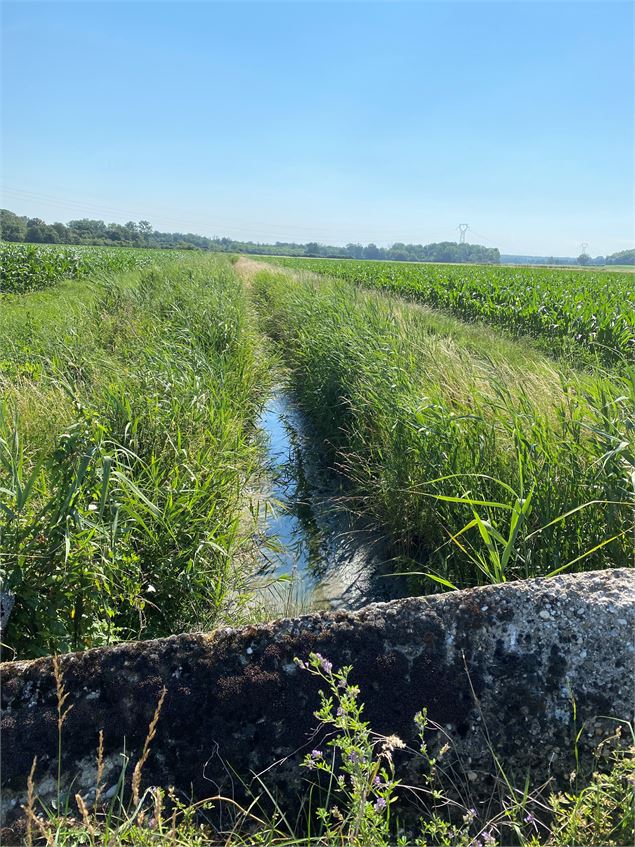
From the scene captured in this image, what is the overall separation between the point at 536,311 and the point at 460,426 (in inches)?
335

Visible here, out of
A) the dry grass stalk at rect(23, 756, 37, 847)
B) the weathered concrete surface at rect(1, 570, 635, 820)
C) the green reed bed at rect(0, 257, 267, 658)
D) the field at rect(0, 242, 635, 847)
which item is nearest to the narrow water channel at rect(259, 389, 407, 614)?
the field at rect(0, 242, 635, 847)

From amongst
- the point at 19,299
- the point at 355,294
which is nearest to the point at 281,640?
the point at 355,294

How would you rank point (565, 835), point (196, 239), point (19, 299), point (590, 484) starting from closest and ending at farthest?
point (565, 835)
point (590, 484)
point (19, 299)
point (196, 239)

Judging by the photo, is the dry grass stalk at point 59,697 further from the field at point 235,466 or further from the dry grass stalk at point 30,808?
the field at point 235,466

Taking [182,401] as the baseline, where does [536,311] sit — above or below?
above

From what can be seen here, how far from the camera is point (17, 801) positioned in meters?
1.30

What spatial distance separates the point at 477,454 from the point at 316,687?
2.18 meters

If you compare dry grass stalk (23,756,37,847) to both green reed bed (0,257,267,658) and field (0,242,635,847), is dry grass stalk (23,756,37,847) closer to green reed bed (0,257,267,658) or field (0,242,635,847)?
field (0,242,635,847)

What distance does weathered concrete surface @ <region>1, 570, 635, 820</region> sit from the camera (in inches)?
54.4

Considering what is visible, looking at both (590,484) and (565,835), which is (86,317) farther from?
(565,835)

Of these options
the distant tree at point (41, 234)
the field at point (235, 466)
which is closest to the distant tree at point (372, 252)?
the distant tree at point (41, 234)

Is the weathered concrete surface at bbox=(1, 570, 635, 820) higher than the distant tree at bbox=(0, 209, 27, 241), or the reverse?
the distant tree at bbox=(0, 209, 27, 241)

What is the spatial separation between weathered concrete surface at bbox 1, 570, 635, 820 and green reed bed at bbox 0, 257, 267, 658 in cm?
96

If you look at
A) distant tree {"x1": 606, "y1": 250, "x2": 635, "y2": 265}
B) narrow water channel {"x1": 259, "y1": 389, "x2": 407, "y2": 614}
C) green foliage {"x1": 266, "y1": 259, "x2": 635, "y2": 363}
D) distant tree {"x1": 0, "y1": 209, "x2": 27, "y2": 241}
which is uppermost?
distant tree {"x1": 606, "y1": 250, "x2": 635, "y2": 265}
